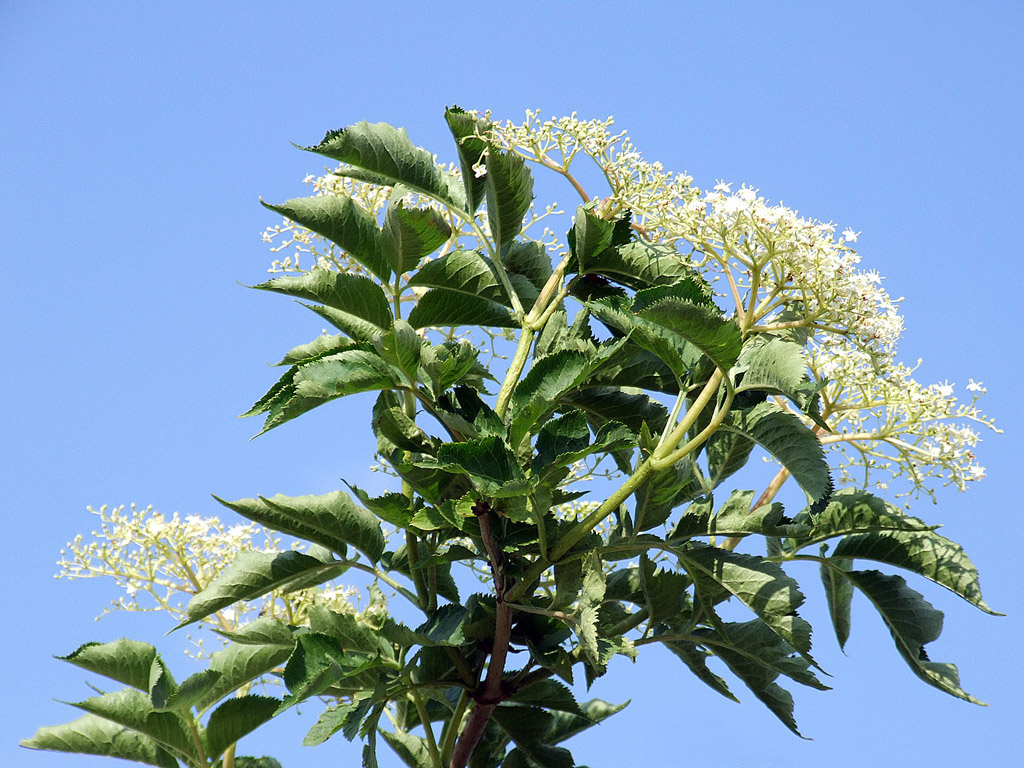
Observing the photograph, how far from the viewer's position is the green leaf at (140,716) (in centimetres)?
328

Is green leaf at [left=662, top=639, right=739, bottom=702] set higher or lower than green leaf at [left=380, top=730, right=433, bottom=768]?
higher

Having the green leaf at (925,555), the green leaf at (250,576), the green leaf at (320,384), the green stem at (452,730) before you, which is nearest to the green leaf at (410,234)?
the green leaf at (320,384)

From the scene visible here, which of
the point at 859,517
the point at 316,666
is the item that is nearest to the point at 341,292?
the point at 316,666

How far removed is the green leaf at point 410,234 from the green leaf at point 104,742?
1.82 meters

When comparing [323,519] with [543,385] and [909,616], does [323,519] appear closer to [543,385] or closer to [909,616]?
[543,385]

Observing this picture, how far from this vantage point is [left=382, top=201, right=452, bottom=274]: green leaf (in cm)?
302

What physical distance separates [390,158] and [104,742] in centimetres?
217

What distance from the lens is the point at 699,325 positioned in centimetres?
252

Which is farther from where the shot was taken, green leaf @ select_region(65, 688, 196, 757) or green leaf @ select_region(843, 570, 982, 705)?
green leaf @ select_region(65, 688, 196, 757)

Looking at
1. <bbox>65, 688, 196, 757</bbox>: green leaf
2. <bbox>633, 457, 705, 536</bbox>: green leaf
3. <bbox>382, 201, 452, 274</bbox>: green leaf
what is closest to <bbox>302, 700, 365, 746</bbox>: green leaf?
<bbox>65, 688, 196, 757</bbox>: green leaf

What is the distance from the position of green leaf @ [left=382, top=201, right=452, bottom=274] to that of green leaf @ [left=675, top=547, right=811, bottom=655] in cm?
117

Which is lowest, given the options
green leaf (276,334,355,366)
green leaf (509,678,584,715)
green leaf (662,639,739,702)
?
green leaf (509,678,584,715)

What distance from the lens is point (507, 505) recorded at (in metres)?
2.75

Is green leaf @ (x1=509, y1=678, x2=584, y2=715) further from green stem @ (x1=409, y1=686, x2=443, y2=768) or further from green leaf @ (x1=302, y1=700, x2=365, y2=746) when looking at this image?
green leaf @ (x1=302, y1=700, x2=365, y2=746)
